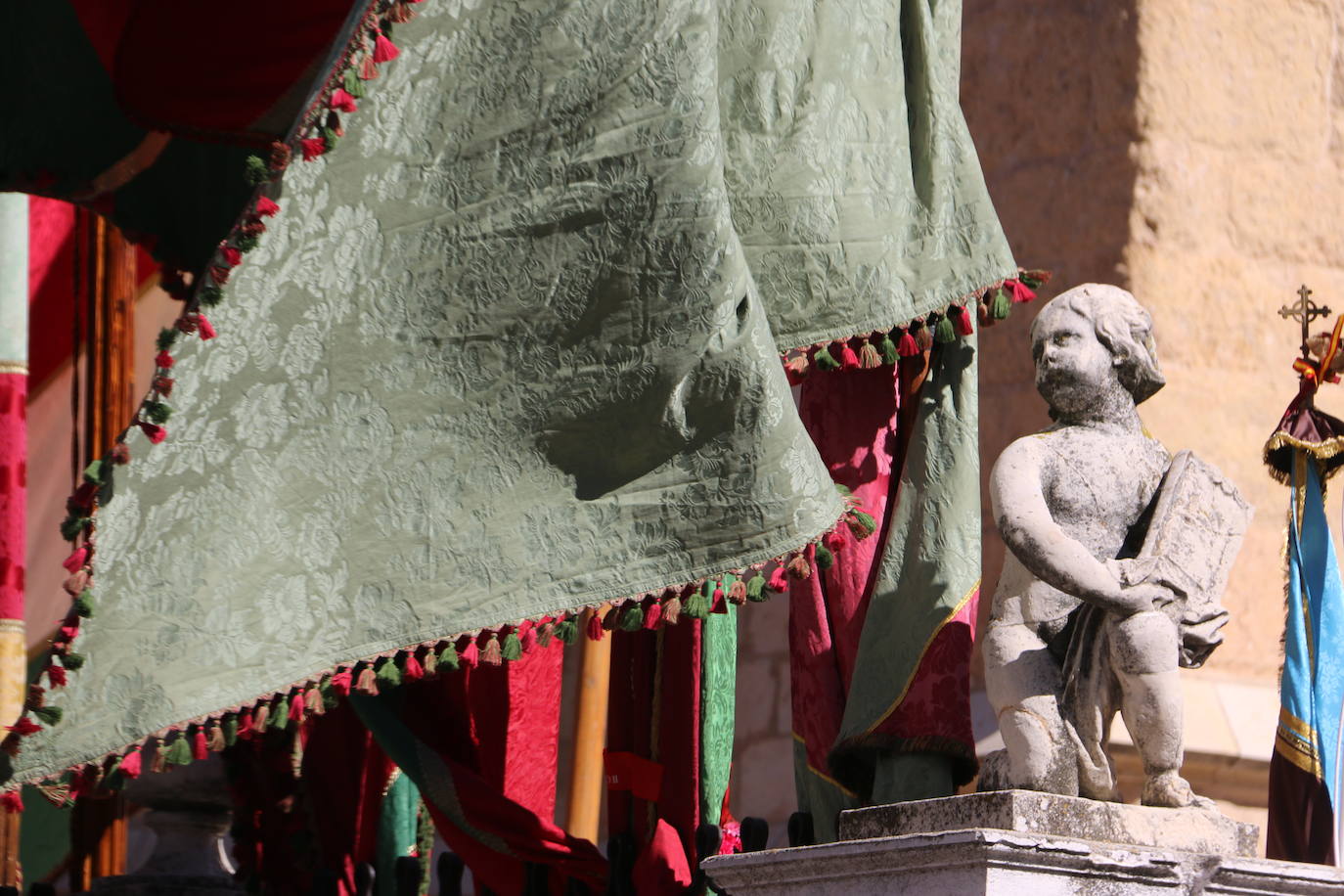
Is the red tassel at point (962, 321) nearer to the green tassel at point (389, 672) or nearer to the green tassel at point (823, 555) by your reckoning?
the green tassel at point (823, 555)

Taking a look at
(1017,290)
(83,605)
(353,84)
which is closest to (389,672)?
(83,605)

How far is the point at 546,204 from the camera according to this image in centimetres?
309

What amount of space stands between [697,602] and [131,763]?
75 centimetres

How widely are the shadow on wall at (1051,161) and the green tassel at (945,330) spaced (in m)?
1.57

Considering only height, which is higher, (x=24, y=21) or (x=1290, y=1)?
(x=1290, y=1)

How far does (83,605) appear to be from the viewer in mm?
2801

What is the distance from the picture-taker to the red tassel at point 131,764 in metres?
2.77

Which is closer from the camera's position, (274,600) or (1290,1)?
(274,600)

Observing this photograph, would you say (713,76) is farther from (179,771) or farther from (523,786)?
(179,771)

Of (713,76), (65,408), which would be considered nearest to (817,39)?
(713,76)

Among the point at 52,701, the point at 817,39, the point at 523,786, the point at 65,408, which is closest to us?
the point at 52,701

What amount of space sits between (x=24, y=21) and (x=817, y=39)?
1726 millimetres

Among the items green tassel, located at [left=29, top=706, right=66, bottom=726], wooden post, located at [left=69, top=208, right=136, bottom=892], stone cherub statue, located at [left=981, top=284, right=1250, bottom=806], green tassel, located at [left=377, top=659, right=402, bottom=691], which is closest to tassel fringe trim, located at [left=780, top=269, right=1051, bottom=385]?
stone cherub statue, located at [left=981, top=284, right=1250, bottom=806]

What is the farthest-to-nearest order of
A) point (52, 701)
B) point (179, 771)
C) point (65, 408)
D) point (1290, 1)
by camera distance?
point (65, 408)
point (1290, 1)
point (179, 771)
point (52, 701)
